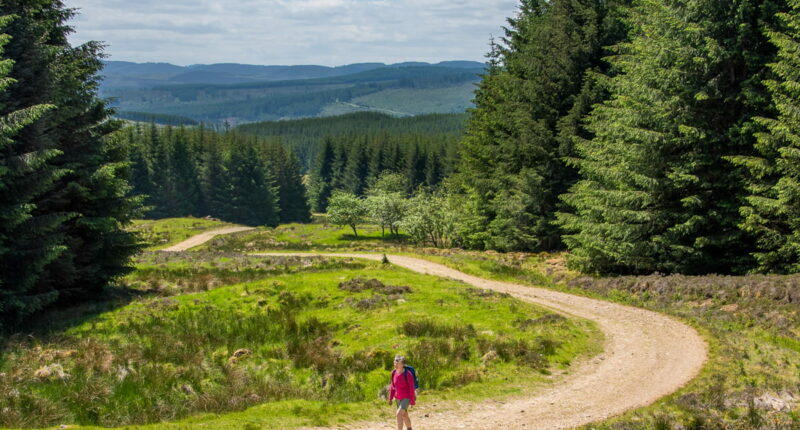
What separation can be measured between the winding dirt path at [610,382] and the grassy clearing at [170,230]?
59379mm

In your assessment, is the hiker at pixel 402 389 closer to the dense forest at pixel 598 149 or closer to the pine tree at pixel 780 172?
the dense forest at pixel 598 149

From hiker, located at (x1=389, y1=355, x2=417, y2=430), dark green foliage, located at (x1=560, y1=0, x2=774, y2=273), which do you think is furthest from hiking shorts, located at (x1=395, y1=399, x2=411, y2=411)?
dark green foliage, located at (x1=560, y1=0, x2=774, y2=273)

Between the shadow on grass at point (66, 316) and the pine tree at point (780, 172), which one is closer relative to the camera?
the shadow on grass at point (66, 316)

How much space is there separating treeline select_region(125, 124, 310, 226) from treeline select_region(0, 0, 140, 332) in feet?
283

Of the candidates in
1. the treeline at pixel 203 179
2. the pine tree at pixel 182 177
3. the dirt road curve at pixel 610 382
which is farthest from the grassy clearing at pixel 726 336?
the pine tree at pixel 182 177

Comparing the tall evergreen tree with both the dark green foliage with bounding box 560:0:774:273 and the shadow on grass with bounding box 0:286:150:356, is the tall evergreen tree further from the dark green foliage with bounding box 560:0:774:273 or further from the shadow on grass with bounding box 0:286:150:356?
the dark green foliage with bounding box 560:0:774:273

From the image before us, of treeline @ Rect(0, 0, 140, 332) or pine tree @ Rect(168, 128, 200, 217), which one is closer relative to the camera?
treeline @ Rect(0, 0, 140, 332)

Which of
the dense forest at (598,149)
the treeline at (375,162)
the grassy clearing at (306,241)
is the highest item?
the dense forest at (598,149)

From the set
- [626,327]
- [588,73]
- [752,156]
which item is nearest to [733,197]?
[752,156]

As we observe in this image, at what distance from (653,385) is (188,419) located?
35.3ft

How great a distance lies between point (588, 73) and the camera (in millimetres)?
33531

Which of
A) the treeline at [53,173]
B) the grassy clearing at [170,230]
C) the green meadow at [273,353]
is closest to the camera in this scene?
the green meadow at [273,353]

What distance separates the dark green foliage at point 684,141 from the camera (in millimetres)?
23562

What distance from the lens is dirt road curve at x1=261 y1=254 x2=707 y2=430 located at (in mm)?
11812
